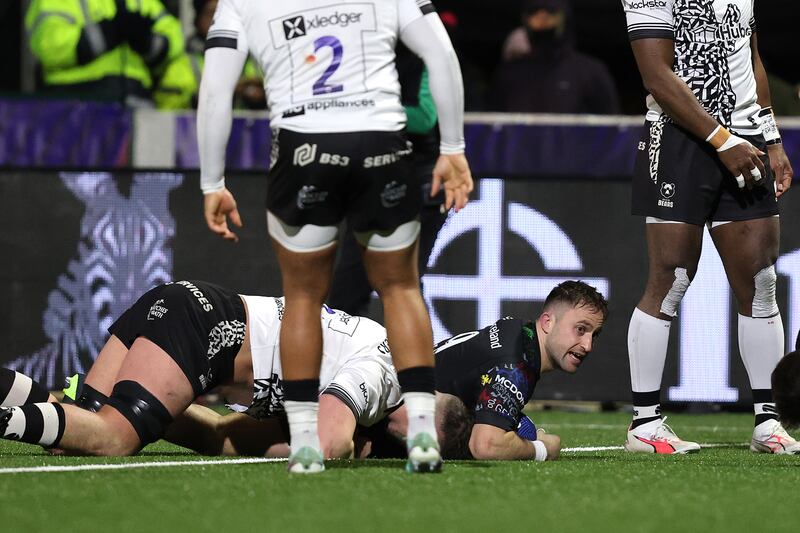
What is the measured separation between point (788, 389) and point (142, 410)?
217 centimetres

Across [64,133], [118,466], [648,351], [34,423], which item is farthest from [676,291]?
[64,133]

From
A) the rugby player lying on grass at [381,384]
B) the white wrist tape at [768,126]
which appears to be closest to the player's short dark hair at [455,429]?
the rugby player lying on grass at [381,384]

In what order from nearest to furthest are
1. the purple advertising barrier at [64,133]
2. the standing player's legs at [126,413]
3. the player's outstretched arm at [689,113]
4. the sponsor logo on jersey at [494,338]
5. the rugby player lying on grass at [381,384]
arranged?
the standing player's legs at [126,413], the rugby player lying on grass at [381,384], the sponsor logo on jersey at [494,338], the player's outstretched arm at [689,113], the purple advertising barrier at [64,133]

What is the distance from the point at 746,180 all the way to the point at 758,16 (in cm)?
671

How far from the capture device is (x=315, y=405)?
4.40m

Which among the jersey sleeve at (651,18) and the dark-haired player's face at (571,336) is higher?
the jersey sleeve at (651,18)

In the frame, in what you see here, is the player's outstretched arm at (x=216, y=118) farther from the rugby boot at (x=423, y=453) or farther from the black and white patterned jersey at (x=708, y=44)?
the black and white patterned jersey at (x=708, y=44)

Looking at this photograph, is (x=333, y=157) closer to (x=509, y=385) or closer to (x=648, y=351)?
A: (x=509, y=385)

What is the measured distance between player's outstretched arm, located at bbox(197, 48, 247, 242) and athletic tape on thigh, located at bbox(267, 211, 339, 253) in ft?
0.49

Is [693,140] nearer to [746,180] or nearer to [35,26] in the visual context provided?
[746,180]

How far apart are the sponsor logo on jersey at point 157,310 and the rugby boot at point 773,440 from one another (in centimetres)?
235

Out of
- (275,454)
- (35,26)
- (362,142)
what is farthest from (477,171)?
(362,142)

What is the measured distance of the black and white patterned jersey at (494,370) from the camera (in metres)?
5.05

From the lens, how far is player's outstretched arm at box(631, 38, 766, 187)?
215 inches
